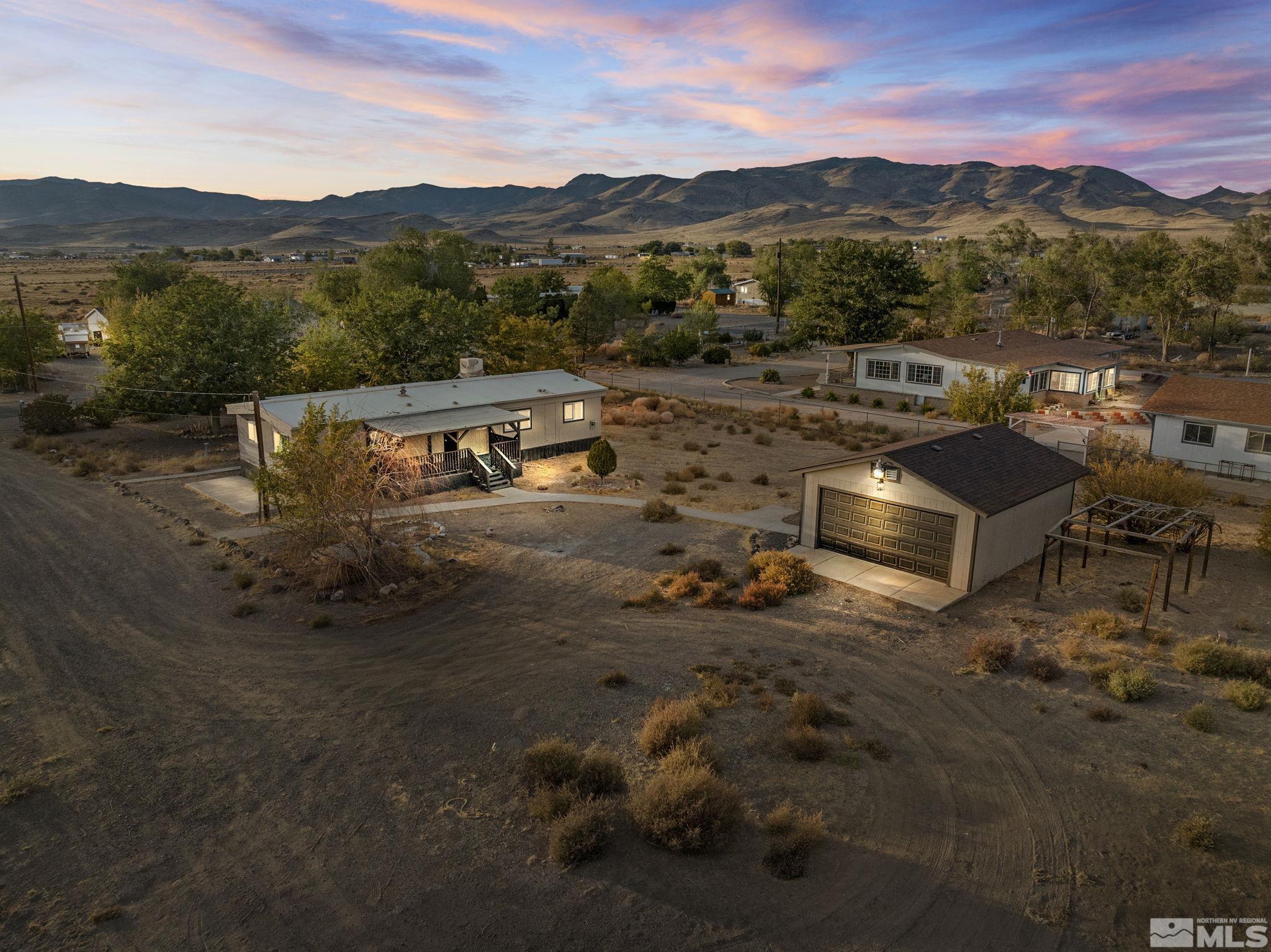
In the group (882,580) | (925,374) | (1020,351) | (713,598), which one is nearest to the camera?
(713,598)

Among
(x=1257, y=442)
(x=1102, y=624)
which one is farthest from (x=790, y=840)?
(x=1257, y=442)

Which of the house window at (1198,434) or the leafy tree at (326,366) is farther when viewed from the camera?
the leafy tree at (326,366)

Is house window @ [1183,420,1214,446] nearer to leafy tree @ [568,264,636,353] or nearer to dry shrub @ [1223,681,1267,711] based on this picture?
dry shrub @ [1223,681,1267,711]

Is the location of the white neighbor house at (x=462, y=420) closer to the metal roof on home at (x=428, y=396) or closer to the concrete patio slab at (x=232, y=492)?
the metal roof on home at (x=428, y=396)

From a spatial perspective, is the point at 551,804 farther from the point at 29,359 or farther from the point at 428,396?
the point at 29,359

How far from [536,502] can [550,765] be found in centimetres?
1790

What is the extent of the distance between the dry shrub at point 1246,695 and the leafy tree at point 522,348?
36839mm

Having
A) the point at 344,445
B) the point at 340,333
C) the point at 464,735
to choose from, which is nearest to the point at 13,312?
the point at 340,333

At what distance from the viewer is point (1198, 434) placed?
3384cm

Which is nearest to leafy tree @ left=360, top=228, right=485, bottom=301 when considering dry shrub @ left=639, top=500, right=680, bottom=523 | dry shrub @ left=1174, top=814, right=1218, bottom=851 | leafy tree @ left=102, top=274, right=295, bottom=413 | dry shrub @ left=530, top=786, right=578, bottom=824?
leafy tree @ left=102, top=274, right=295, bottom=413

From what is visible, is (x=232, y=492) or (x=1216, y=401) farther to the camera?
(x=1216, y=401)

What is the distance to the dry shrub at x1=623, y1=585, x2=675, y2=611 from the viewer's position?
1975cm

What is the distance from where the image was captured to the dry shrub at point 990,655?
1620 centimetres

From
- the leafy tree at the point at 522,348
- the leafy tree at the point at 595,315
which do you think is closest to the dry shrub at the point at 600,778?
the leafy tree at the point at 522,348
